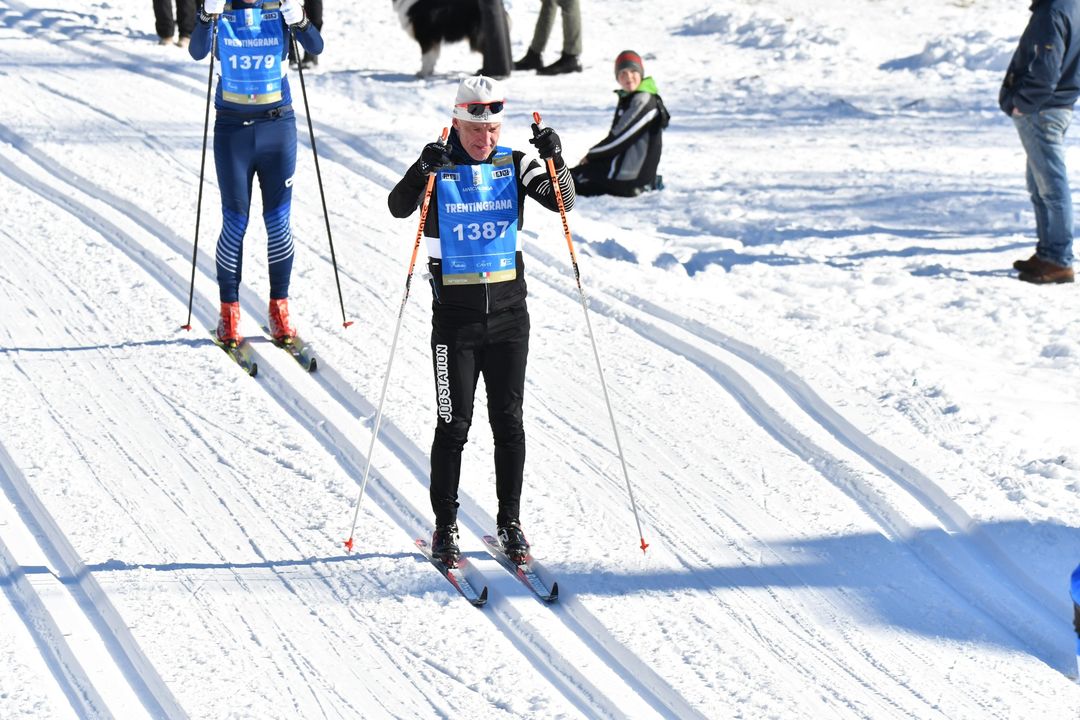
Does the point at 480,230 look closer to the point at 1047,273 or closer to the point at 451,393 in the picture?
the point at 451,393

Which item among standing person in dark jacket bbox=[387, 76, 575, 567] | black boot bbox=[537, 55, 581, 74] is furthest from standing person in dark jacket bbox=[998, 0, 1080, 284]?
black boot bbox=[537, 55, 581, 74]

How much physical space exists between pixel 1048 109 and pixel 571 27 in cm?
653

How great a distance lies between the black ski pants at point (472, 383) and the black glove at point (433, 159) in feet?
1.86

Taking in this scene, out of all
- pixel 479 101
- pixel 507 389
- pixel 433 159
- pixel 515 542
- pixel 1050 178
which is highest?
pixel 479 101

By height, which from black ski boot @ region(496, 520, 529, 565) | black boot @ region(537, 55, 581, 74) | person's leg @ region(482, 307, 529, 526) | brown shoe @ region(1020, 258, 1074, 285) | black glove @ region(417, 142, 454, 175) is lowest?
black ski boot @ region(496, 520, 529, 565)

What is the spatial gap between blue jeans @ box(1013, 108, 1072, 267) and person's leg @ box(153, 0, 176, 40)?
29.3ft

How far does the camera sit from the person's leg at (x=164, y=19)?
13930 millimetres

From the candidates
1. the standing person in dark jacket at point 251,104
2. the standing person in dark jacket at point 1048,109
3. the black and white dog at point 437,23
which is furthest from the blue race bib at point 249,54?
the black and white dog at point 437,23

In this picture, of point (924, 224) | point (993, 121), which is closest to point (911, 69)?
point (993, 121)

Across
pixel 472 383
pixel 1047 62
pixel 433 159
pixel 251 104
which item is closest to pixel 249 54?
pixel 251 104

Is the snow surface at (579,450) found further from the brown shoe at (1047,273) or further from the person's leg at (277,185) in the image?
the person's leg at (277,185)

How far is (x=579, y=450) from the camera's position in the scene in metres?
6.73

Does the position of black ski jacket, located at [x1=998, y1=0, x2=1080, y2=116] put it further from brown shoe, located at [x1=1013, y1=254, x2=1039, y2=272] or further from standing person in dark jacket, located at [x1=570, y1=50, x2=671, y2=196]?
standing person in dark jacket, located at [x1=570, y1=50, x2=671, y2=196]

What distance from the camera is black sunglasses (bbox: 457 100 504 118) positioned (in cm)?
515
